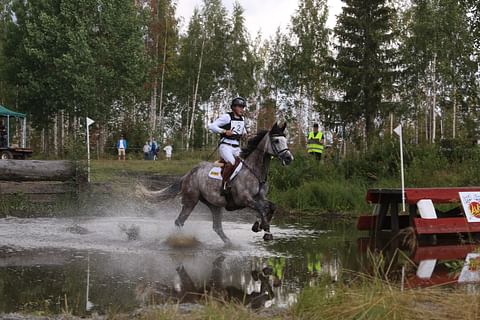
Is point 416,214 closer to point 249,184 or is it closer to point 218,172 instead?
point 249,184

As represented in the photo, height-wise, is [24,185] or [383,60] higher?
[383,60]

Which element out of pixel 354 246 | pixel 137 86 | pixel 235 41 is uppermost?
pixel 235 41

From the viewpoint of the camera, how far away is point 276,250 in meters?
10.1

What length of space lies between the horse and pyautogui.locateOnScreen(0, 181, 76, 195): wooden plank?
20.9ft

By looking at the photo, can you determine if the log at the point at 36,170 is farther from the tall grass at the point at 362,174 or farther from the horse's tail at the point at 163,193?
the tall grass at the point at 362,174

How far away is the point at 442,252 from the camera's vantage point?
10.5m

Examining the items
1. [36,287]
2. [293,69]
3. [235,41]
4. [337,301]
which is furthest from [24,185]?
[235,41]

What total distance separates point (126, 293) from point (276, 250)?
160 inches

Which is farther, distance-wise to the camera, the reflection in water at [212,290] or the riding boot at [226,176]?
the riding boot at [226,176]

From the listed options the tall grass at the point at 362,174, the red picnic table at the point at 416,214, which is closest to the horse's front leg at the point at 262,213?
the red picnic table at the point at 416,214

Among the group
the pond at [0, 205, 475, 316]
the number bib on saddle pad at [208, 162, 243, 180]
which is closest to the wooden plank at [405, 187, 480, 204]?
the pond at [0, 205, 475, 316]

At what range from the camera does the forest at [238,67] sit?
117ft

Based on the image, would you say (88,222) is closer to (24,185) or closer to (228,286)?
(24,185)

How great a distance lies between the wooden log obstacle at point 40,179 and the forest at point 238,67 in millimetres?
9432
